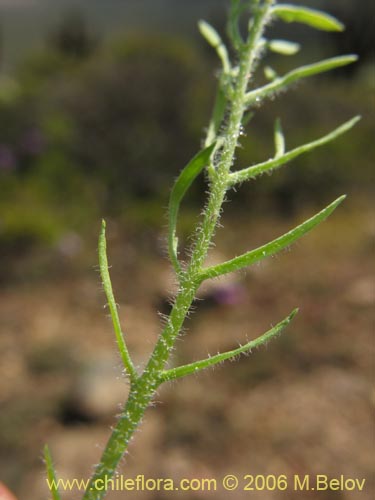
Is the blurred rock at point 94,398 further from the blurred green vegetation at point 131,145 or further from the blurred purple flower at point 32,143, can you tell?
the blurred purple flower at point 32,143

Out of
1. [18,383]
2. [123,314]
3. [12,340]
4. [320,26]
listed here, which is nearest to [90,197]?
[123,314]

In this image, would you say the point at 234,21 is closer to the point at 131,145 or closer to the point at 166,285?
the point at 166,285

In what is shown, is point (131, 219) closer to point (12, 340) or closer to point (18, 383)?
point (12, 340)

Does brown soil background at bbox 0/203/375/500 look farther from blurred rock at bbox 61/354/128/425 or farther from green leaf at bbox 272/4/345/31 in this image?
green leaf at bbox 272/4/345/31

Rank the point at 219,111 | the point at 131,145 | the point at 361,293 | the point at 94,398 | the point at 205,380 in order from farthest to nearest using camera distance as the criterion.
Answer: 1. the point at 131,145
2. the point at 361,293
3. the point at 205,380
4. the point at 94,398
5. the point at 219,111

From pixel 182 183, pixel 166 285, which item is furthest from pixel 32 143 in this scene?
pixel 182 183
